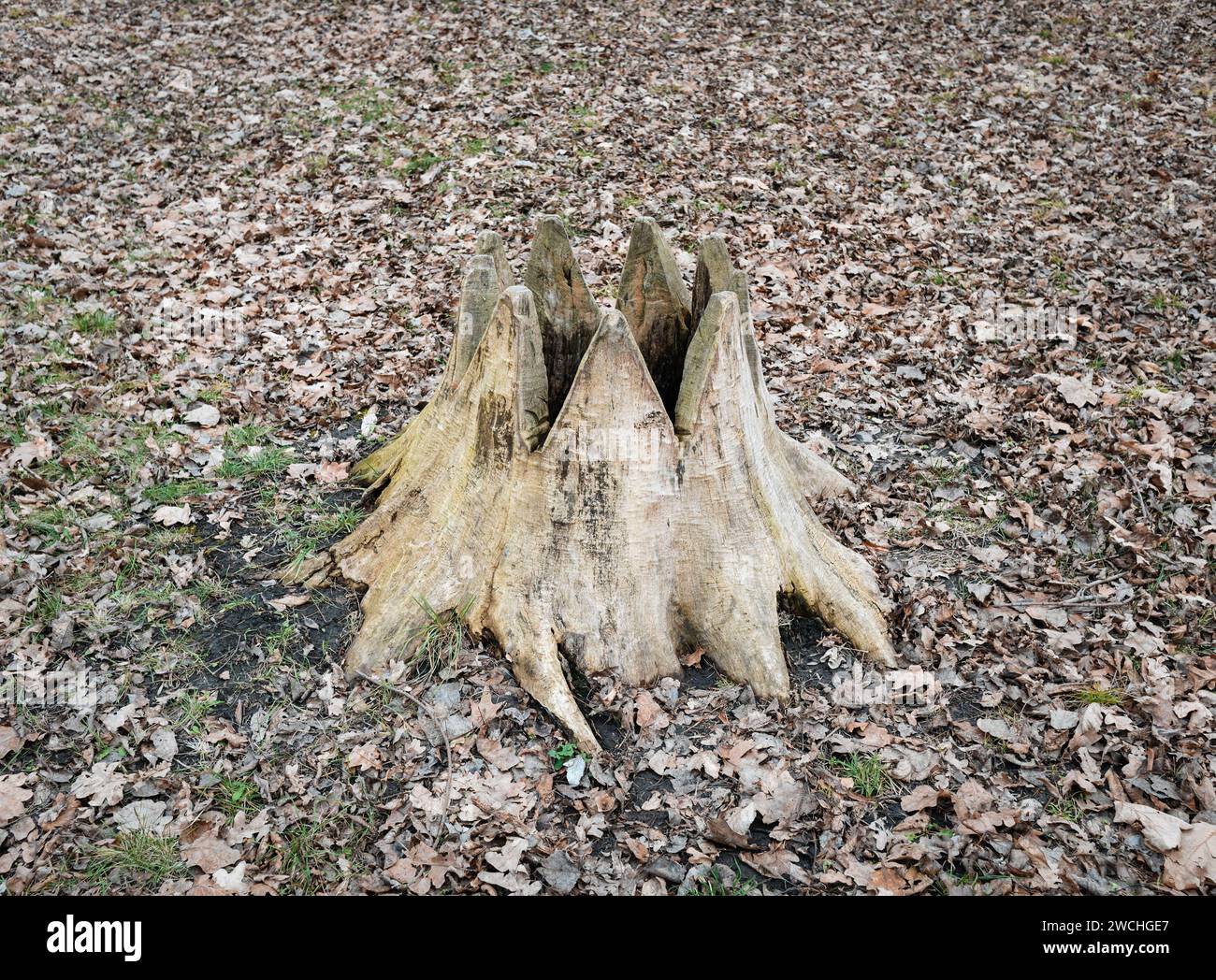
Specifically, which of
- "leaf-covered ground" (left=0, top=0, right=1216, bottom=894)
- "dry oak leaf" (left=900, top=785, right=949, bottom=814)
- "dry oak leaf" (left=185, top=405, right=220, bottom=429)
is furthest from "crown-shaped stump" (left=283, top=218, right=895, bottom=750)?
"dry oak leaf" (left=185, top=405, right=220, bottom=429)

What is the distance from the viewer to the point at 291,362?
6551 mm

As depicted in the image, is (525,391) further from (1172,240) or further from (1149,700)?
(1172,240)

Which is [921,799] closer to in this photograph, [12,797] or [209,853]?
[209,853]

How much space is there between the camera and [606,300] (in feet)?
23.3

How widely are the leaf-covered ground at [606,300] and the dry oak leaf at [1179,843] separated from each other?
0.01 m

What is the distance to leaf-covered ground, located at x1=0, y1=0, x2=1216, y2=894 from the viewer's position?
3486 millimetres

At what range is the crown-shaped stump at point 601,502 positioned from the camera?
145 inches

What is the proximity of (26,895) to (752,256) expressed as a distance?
7.00 metres

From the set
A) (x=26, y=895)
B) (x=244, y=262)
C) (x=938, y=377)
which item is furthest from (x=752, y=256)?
(x=26, y=895)
